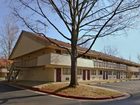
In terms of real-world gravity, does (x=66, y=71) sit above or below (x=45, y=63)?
below

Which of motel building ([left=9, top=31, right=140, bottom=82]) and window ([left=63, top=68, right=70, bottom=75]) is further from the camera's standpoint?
window ([left=63, top=68, right=70, bottom=75])

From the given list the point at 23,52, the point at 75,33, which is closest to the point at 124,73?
the point at 23,52

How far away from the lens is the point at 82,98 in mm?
22266

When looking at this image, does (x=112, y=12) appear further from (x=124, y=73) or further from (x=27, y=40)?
(x=124, y=73)

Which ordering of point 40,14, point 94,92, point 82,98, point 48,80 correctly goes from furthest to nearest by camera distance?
1. point 48,80
2. point 40,14
3. point 94,92
4. point 82,98

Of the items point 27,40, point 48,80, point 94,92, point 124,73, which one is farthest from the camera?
point 124,73

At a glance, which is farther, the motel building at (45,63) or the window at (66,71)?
the window at (66,71)

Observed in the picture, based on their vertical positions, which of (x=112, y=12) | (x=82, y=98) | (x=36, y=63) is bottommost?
(x=82, y=98)

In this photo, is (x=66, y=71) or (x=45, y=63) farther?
(x=66, y=71)

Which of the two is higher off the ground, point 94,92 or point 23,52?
point 23,52

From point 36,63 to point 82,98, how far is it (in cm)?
1826

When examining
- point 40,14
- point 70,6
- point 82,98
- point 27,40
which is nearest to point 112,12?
point 70,6

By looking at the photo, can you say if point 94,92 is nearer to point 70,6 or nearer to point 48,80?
point 70,6

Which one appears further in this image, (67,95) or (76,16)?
(76,16)
